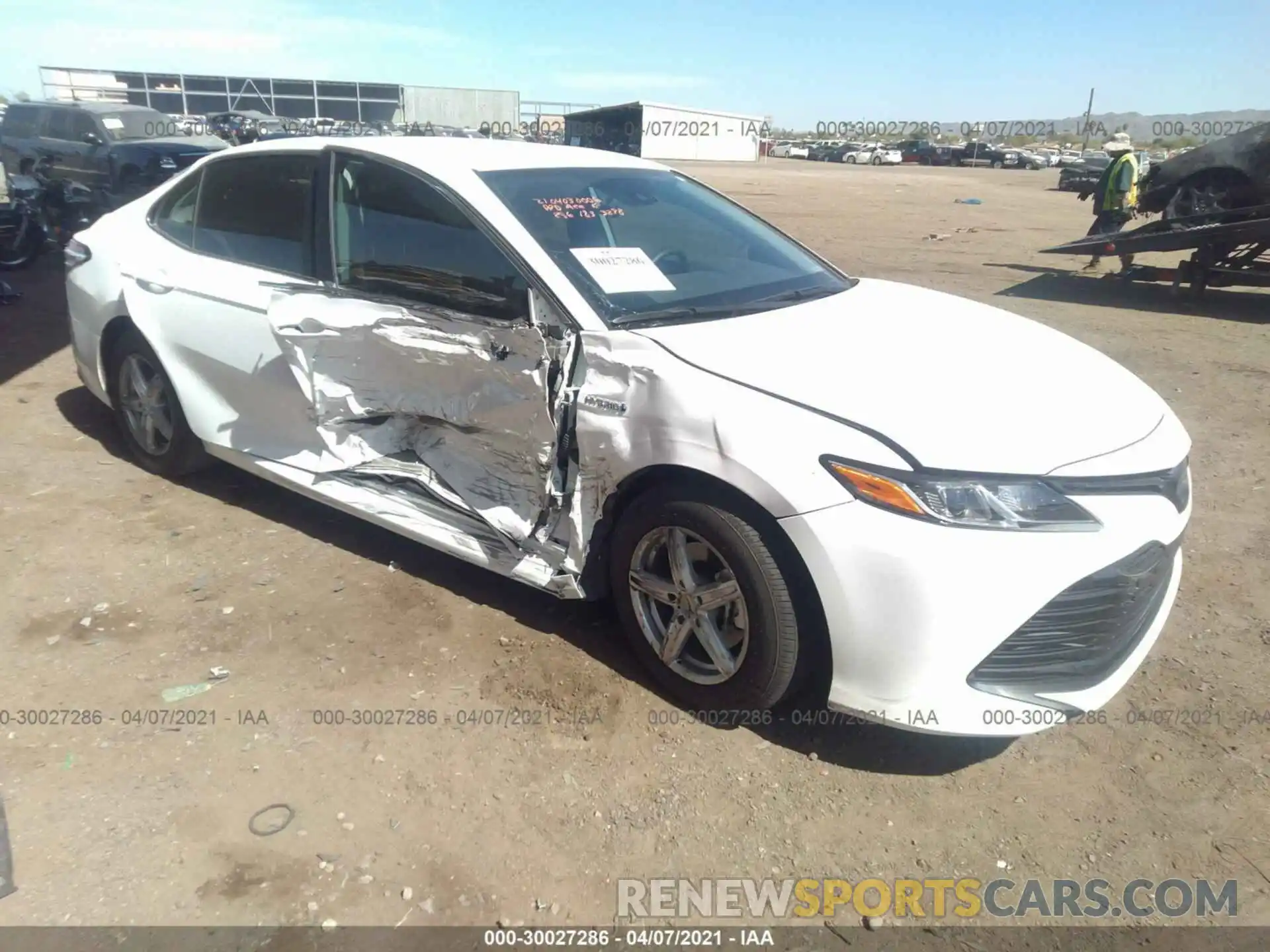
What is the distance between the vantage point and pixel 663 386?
280cm

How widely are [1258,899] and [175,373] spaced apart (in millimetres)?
4446

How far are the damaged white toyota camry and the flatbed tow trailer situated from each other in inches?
277

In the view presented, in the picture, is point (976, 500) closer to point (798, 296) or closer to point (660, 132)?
point (798, 296)

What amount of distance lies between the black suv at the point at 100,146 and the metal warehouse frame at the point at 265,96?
4109 centimetres

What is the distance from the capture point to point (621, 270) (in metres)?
3.27

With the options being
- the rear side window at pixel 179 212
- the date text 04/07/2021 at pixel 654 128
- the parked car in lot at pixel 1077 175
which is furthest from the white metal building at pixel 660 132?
the rear side window at pixel 179 212

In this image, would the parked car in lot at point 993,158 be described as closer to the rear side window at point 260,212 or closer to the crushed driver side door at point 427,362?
the rear side window at point 260,212

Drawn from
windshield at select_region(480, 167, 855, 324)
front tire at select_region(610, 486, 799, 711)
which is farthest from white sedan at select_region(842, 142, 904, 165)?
front tire at select_region(610, 486, 799, 711)

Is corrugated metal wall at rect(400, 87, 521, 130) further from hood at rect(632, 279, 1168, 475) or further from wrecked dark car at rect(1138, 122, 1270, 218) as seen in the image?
hood at rect(632, 279, 1168, 475)

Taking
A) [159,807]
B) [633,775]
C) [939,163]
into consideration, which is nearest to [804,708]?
[633,775]

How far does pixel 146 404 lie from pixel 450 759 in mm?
2852

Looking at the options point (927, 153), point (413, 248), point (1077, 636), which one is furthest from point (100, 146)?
point (927, 153)

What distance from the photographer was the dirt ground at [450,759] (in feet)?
8.06

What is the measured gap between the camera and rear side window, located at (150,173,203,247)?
14.5 ft
